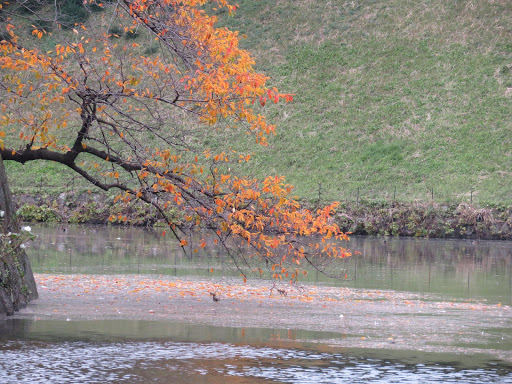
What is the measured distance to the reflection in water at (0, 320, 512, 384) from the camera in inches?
381

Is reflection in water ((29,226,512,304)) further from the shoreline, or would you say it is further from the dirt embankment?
the shoreline

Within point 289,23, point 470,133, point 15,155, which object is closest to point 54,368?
point 15,155

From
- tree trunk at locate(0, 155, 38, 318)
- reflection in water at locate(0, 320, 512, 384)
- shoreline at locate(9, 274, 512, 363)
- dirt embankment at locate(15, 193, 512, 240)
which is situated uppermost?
dirt embankment at locate(15, 193, 512, 240)

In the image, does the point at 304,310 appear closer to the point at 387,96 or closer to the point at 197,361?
the point at 197,361

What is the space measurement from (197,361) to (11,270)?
5039mm

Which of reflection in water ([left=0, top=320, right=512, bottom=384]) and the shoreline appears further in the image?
the shoreline

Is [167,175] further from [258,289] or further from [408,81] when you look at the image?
[408,81]

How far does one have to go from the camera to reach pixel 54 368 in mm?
9906

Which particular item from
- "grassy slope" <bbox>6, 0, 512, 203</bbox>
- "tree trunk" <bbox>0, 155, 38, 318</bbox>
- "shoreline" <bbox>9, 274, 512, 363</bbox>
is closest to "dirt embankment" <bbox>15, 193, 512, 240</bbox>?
"grassy slope" <bbox>6, 0, 512, 203</bbox>

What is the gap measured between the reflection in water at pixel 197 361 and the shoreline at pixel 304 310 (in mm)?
842

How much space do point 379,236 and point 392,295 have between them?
19506 millimetres

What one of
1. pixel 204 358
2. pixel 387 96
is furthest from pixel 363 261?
pixel 387 96

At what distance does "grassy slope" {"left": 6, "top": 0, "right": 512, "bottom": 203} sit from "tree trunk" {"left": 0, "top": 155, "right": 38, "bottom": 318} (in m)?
27.1

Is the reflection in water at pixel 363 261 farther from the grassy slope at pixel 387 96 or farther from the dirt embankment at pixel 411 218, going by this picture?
the grassy slope at pixel 387 96
